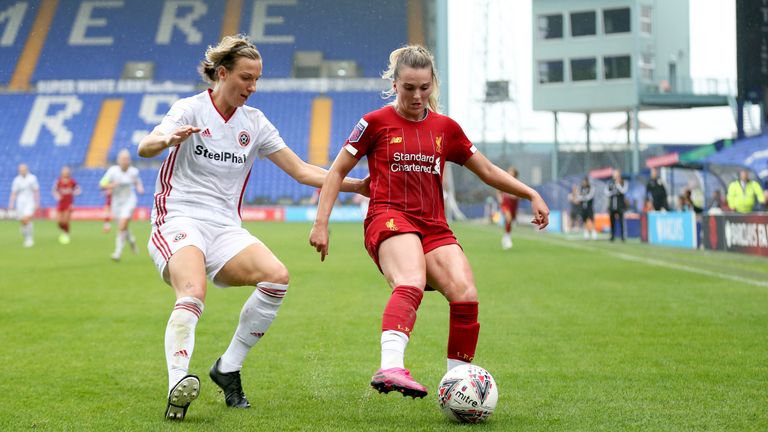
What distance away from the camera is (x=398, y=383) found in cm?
472

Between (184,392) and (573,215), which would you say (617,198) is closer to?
(573,215)

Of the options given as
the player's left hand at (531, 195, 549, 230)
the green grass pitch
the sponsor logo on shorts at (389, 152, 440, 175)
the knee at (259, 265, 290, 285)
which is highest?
the sponsor logo on shorts at (389, 152, 440, 175)

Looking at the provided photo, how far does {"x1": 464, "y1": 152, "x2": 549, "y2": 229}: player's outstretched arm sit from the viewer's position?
580cm

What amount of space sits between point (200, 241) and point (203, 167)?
0.43m

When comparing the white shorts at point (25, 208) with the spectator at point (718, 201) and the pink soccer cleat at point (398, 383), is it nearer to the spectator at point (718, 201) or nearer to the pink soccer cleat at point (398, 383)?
the spectator at point (718, 201)

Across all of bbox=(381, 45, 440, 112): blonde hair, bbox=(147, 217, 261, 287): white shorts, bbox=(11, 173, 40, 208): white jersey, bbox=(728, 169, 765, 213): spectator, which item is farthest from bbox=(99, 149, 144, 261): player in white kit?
bbox=(381, 45, 440, 112): blonde hair

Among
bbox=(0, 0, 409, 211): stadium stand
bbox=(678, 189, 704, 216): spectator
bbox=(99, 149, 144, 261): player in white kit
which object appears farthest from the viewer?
bbox=(0, 0, 409, 211): stadium stand

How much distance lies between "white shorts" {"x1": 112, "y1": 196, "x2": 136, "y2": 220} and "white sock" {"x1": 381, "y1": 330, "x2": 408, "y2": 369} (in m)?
16.1

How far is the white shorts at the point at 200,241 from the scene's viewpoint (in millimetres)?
5578

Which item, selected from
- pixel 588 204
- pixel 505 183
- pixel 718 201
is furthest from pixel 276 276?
pixel 588 204

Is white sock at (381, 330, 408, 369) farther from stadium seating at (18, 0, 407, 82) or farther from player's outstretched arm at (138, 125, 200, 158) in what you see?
stadium seating at (18, 0, 407, 82)

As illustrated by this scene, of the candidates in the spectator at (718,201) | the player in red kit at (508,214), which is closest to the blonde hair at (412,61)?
the player in red kit at (508,214)

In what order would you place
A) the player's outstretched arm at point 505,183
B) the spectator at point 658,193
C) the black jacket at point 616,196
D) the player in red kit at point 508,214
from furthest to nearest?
1. the black jacket at point 616,196
2. the spectator at point 658,193
3. the player in red kit at point 508,214
4. the player's outstretched arm at point 505,183

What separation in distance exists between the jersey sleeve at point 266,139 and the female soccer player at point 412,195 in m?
0.59
